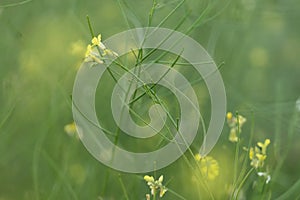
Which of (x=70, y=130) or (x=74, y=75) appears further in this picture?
(x=74, y=75)

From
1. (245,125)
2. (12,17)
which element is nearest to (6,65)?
(12,17)

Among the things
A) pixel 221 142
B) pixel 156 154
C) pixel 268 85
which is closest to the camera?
pixel 156 154

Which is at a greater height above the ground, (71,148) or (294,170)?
(71,148)

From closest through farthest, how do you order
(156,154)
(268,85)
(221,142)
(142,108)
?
1. (156,154)
2. (142,108)
3. (221,142)
4. (268,85)

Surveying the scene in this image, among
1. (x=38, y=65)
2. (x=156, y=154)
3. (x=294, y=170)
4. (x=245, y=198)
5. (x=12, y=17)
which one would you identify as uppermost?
(x=12, y=17)

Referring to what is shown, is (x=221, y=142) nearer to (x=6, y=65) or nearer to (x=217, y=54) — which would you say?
(x=217, y=54)

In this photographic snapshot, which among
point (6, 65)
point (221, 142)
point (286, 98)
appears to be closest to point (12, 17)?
point (6, 65)

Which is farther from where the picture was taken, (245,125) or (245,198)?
(245,125)
